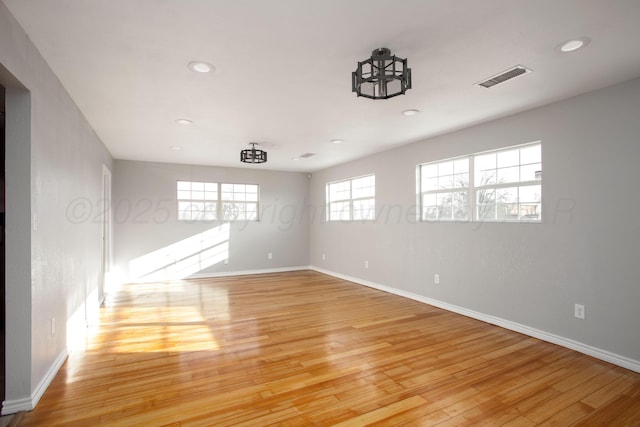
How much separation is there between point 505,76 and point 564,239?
1750 millimetres

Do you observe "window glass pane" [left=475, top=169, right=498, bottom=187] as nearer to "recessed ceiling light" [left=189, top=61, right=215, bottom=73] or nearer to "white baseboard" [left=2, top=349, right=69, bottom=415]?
"recessed ceiling light" [left=189, top=61, right=215, bottom=73]

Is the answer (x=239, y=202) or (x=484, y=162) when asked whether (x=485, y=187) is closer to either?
(x=484, y=162)

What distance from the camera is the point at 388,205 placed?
570cm

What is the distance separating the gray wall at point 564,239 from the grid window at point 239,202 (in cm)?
409

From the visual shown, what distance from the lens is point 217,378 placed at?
2.59m

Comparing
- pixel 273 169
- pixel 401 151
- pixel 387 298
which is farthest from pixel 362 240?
pixel 273 169

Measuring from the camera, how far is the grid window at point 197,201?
7062mm

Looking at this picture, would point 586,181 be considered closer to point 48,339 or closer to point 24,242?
point 24,242

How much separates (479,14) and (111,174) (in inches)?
253

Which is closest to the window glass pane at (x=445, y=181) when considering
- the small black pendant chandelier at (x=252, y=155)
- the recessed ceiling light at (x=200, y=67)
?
the small black pendant chandelier at (x=252, y=155)

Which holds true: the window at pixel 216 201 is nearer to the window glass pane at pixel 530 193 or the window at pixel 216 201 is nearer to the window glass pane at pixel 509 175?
the window glass pane at pixel 509 175

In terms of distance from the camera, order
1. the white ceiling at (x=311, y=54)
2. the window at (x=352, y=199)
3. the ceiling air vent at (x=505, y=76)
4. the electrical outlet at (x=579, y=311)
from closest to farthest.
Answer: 1. the white ceiling at (x=311, y=54)
2. the ceiling air vent at (x=505, y=76)
3. the electrical outlet at (x=579, y=311)
4. the window at (x=352, y=199)

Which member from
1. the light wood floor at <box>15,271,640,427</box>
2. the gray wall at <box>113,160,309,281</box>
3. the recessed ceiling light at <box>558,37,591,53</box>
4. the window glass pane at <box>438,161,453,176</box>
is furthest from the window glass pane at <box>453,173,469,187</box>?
A: the gray wall at <box>113,160,309,281</box>

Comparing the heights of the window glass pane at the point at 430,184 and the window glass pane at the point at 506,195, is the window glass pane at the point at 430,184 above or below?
above
